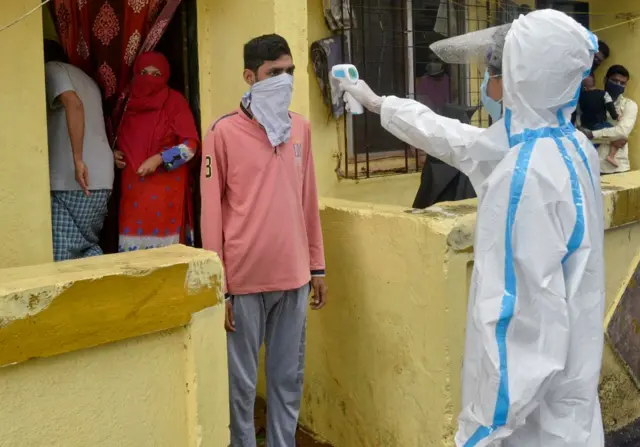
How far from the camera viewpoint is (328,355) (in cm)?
377

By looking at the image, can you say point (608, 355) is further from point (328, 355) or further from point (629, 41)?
point (629, 41)

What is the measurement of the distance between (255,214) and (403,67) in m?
2.69

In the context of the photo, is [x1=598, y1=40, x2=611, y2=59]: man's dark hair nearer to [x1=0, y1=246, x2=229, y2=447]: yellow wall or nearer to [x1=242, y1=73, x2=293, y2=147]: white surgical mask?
[x1=242, y1=73, x2=293, y2=147]: white surgical mask

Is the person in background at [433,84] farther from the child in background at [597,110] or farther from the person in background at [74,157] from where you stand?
the person in background at [74,157]

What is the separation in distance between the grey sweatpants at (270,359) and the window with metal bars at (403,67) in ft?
6.21

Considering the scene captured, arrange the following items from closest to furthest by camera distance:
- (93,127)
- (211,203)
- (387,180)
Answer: (211,203), (93,127), (387,180)

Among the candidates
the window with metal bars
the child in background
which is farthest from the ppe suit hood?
the child in background

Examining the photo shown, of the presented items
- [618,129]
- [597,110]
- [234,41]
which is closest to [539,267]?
[234,41]

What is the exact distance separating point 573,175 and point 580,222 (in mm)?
143

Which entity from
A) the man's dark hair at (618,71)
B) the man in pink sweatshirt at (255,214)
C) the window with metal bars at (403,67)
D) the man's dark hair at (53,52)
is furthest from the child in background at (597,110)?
the man's dark hair at (53,52)

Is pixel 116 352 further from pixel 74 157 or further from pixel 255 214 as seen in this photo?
pixel 74 157

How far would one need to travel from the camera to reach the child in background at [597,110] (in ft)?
19.6

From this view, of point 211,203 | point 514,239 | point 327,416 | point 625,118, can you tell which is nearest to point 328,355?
point 327,416

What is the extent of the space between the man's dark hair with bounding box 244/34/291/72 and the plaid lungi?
1150 millimetres
